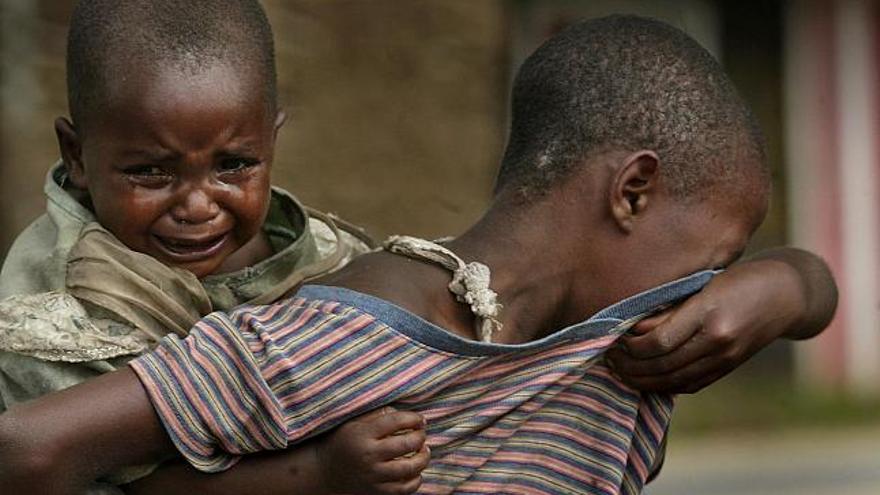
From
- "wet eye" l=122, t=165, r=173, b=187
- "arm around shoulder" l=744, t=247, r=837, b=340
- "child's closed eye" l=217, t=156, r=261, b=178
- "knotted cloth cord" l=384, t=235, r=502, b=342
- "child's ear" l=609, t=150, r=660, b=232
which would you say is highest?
"arm around shoulder" l=744, t=247, r=837, b=340

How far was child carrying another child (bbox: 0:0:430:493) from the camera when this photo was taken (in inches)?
105

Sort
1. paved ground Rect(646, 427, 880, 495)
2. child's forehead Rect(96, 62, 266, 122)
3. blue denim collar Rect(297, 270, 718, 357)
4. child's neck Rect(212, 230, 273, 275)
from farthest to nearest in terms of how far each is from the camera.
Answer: paved ground Rect(646, 427, 880, 495), child's neck Rect(212, 230, 273, 275), child's forehead Rect(96, 62, 266, 122), blue denim collar Rect(297, 270, 718, 357)

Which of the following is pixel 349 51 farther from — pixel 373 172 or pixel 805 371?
pixel 805 371

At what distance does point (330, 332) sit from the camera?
260 centimetres

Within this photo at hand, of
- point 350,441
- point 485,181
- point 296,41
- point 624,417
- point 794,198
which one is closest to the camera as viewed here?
point 350,441

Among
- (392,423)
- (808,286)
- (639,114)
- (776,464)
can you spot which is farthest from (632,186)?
(776,464)

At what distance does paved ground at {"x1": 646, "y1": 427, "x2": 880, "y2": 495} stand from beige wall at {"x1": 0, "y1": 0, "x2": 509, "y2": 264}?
449 centimetres

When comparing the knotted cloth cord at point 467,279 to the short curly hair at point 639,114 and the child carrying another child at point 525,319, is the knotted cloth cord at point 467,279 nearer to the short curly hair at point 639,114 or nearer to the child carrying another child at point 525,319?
the child carrying another child at point 525,319

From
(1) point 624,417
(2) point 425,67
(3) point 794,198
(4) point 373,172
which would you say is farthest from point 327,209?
(3) point 794,198

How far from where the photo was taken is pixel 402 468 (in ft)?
8.47

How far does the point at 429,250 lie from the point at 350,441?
33 cm

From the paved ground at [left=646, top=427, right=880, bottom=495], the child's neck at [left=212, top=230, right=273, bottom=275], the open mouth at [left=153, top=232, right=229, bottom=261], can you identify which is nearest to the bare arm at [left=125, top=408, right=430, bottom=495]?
the open mouth at [left=153, top=232, right=229, bottom=261]

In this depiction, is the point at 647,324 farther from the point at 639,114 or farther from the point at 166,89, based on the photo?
the point at 166,89

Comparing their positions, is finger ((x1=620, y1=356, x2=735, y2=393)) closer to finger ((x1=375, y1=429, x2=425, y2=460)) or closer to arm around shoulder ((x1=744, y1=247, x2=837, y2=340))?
arm around shoulder ((x1=744, y1=247, x2=837, y2=340))
